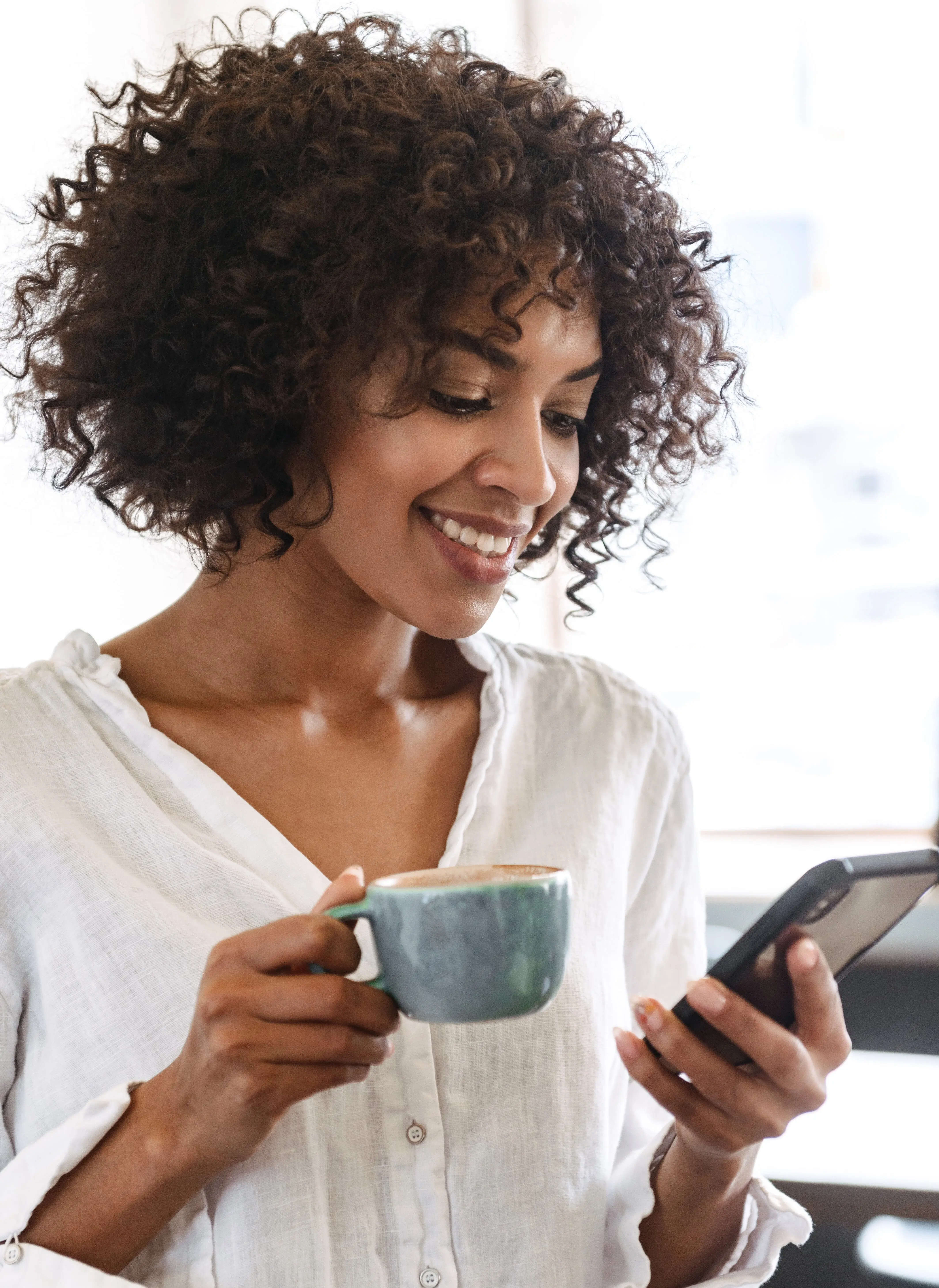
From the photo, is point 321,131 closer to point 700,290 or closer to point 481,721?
point 700,290

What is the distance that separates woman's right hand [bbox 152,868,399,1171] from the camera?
0.61m

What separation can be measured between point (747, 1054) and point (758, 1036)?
0.10ft

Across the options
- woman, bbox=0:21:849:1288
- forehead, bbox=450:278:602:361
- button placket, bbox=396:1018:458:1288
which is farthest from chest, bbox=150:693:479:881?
forehead, bbox=450:278:602:361

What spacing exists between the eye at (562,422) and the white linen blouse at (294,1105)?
0.91 ft

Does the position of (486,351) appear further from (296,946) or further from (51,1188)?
(51,1188)

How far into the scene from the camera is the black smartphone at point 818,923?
64cm

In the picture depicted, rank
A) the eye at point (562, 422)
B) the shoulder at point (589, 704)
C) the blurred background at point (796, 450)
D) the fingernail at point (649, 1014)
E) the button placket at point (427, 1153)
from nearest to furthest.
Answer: the fingernail at point (649, 1014)
the button placket at point (427, 1153)
the eye at point (562, 422)
the shoulder at point (589, 704)
the blurred background at point (796, 450)

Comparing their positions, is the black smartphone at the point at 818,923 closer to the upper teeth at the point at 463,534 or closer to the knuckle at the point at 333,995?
the knuckle at the point at 333,995

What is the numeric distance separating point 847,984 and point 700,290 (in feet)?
4.25

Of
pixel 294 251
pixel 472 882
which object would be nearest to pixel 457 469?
pixel 294 251

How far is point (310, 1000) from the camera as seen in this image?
2.00ft

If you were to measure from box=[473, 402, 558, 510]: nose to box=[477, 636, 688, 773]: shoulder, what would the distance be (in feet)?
0.94

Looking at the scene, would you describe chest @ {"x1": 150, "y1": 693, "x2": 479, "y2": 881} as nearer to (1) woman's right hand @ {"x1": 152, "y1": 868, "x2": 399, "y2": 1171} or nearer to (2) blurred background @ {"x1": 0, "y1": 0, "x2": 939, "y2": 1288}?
(1) woman's right hand @ {"x1": 152, "y1": 868, "x2": 399, "y2": 1171}

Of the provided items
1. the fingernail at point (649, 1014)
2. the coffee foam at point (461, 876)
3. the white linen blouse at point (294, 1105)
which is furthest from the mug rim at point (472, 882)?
→ the white linen blouse at point (294, 1105)
